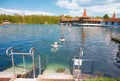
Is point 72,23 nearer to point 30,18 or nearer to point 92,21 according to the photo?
point 92,21

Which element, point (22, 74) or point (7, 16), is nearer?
point (22, 74)

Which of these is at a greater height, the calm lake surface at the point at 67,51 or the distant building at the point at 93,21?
the distant building at the point at 93,21

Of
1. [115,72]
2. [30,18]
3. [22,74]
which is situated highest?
[30,18]

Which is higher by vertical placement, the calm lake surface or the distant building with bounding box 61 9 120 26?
the distant building with bounding box 61 9 120 26

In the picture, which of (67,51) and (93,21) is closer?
(67,51)

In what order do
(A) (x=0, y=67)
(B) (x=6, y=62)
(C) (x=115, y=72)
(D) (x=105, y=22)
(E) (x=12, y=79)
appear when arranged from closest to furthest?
(E) (x=12, y=79), (C) (x=115, y=72), (A) (x=0, y=67), (B) (x=6, y=62), (D) (x=105, y=22)

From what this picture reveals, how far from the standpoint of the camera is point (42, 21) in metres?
144

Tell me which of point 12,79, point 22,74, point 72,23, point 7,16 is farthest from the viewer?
point 7,16

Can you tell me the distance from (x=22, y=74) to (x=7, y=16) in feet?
433

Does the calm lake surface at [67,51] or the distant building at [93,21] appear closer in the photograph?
the calm lake surface at [67,51]

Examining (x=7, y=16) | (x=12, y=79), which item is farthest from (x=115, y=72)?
(x=7, y=16)

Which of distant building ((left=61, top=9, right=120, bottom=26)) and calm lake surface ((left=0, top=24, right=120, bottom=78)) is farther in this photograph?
distant building ((left=61, top=9, right=120, bottom=26))

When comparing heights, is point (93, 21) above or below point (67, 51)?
above

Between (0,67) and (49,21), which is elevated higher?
(49,21)
